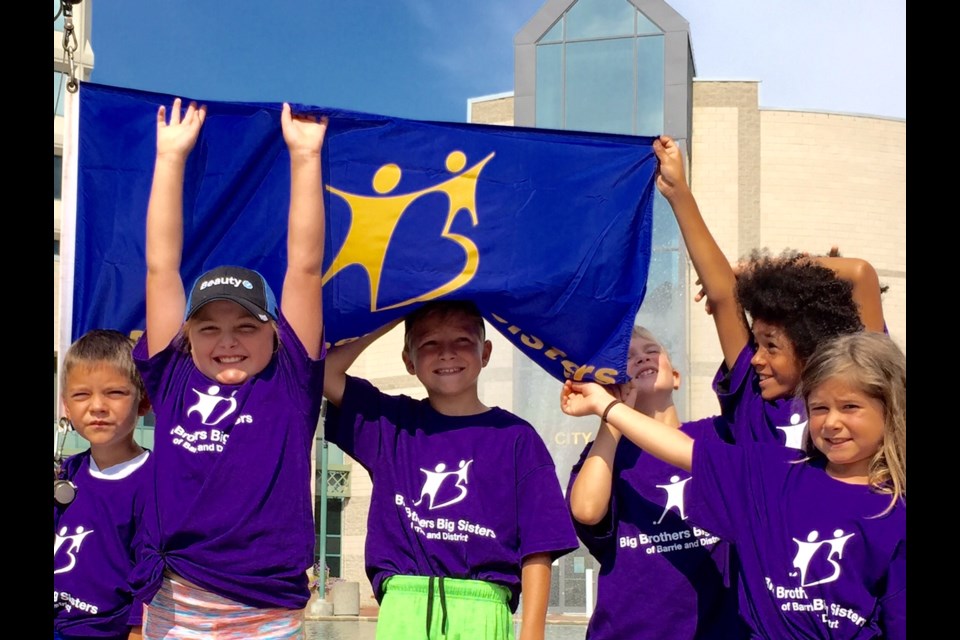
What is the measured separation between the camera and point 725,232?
93.1 feet

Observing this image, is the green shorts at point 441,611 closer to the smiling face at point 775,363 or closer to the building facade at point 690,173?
the smiling face at point 775,363

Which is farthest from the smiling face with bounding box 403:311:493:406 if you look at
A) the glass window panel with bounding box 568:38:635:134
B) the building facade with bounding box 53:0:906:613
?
the glass window panel with bounding box 568:38:635:134

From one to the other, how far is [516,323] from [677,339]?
21654 mm

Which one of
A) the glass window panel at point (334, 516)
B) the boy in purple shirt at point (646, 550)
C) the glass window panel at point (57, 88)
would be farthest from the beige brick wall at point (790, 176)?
the boy in purple shirt at point (646, 550)

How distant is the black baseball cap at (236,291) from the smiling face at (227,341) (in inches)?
1.5

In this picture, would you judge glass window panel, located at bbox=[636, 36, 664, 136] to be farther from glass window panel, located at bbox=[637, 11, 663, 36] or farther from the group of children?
the group of children

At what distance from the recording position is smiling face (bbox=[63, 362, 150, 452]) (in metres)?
4.16

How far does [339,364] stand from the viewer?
4285 mm

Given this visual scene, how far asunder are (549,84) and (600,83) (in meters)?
1.19

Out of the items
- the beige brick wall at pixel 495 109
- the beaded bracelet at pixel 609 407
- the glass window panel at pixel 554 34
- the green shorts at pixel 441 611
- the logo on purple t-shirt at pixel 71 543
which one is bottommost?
the green shorts at pixel 441 611

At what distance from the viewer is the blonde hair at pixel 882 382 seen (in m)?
3.33

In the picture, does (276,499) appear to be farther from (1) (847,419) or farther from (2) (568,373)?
(1) (847,419)

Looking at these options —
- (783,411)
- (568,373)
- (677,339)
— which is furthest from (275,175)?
(677,339)

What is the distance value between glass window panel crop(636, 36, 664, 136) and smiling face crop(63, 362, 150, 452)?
2177cm
